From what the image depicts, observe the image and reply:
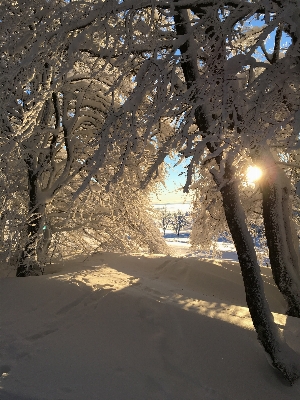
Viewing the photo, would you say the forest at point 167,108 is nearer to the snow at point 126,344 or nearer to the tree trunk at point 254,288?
the tree trunk at point 254,288

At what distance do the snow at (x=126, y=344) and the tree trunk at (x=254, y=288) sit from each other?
23 centimetres

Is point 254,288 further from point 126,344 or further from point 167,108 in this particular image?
point 167,108

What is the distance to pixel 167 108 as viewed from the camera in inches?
114

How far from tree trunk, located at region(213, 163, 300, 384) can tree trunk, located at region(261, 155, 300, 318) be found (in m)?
1.45

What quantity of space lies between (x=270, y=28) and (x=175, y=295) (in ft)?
13.7

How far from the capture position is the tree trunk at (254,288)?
3.28 m

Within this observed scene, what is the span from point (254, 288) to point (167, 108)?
2383 mm

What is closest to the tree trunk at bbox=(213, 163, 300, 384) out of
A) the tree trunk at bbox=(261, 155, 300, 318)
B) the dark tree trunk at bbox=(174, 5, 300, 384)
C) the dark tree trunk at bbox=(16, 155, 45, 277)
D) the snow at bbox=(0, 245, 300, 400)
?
the dark tree trunk at bbox=(174, 5, 300, 384)

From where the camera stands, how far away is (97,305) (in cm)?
445

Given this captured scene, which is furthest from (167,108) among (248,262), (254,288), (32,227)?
(32,227)

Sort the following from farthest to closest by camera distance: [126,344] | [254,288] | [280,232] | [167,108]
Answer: [280,232] < [126,344] < [254,288] < [167,108]

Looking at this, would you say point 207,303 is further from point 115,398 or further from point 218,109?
point 218,109

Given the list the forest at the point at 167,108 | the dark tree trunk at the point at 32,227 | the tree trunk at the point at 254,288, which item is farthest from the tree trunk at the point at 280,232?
the dark tree trunk at the point at 32,227

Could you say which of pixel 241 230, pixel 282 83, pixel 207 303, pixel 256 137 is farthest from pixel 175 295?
pixel 282 83
